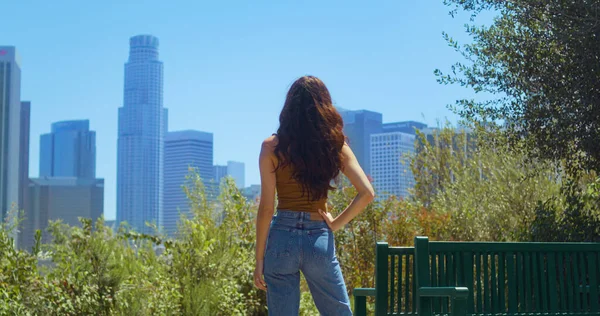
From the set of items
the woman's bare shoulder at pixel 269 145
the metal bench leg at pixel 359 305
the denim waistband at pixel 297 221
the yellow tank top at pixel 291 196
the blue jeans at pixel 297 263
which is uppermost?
the woman's bare shoulder at pixel 269 145

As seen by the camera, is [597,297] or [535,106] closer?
[597,297]

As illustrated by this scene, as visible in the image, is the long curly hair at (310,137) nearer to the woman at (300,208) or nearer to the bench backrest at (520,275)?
the woman at (300,208)

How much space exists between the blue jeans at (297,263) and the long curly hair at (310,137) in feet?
0.46

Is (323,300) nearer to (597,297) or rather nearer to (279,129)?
(279,129)

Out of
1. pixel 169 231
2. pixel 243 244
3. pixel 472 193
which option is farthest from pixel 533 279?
pixel 472 193

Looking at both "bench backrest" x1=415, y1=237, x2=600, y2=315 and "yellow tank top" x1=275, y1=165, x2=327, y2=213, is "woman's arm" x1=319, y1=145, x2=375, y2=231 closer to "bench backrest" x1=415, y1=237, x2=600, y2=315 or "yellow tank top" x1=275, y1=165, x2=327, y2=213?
"yellow tank top" x1=275, y1=165, x2=327, y2=213

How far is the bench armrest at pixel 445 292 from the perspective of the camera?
363 centimetres

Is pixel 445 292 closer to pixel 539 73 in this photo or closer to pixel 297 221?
pixel 297 221

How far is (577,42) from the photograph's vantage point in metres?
5.32

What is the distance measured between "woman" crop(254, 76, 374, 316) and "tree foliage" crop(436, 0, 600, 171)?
113 inches

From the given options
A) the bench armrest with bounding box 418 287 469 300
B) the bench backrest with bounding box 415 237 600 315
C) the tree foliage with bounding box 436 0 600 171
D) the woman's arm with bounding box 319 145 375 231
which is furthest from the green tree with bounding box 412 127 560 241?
the woman's arm with bounding box 319 145 375 231

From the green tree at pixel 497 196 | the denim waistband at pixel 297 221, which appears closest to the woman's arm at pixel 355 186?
the denim waistband at pixel 297 221

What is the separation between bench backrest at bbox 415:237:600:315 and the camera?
4.16m

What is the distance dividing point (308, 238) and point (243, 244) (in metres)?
4.13
